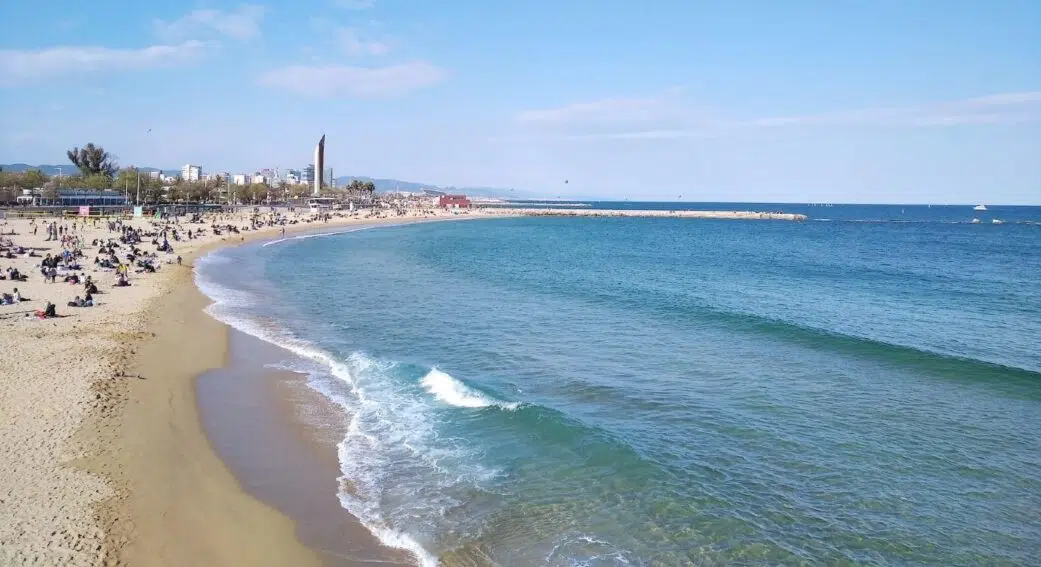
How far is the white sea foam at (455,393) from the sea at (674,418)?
0.26 ft

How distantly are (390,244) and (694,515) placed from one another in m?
57.7

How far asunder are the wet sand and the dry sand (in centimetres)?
30

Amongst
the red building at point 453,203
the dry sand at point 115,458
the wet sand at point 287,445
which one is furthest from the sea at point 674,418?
the red building at point 453,203

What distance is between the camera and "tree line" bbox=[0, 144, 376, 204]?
3059 inches

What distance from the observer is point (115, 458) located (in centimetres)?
1171

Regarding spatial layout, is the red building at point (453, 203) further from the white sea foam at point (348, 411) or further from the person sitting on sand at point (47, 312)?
the person sitting on sand at point (47, 312)

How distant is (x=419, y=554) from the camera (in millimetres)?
9164

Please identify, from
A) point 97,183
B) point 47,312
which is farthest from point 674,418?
point 97,183

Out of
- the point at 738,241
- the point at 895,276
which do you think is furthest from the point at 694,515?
the point at 738,241

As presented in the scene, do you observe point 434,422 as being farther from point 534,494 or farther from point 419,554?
point 419,554

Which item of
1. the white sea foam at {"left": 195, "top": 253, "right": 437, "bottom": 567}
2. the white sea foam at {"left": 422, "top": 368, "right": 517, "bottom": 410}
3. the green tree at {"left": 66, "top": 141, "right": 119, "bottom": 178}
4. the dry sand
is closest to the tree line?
the green tree at {"left": 66, "top": 141, "right": 119, "bottom": 178}

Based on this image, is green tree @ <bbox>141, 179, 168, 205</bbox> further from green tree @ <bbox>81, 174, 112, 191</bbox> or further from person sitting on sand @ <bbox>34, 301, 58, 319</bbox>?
person sitting on sand @ <bbox>34, 301, 58, 319</bbox>

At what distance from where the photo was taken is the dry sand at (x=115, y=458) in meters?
8.99

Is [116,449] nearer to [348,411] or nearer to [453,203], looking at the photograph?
[348,411]
